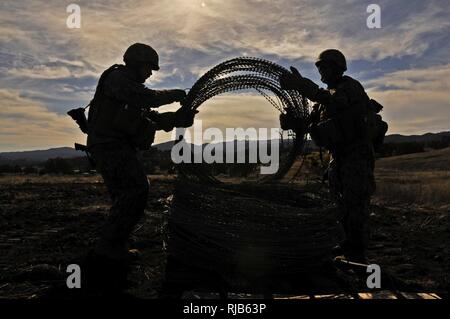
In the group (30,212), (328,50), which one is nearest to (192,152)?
(328,50)

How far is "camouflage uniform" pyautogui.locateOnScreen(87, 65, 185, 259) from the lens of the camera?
549cm

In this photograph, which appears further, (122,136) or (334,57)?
(334,57)

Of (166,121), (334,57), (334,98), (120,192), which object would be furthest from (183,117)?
(334,57)

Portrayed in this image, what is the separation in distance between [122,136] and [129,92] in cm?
58

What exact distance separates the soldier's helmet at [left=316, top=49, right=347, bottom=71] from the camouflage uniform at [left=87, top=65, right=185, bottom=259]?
2.06 meters

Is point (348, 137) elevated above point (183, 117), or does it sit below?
below

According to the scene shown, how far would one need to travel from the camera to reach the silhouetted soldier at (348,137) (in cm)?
585

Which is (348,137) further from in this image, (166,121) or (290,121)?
(166,121)

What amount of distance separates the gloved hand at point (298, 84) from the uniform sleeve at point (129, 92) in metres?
1.63

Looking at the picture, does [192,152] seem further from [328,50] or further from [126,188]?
[328,50]

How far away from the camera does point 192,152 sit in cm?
609

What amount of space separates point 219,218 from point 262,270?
2.44ft

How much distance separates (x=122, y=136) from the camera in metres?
5.67
